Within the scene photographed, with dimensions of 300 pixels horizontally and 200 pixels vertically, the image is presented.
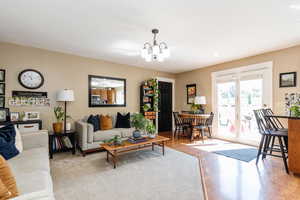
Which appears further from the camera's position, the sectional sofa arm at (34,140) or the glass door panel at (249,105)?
the glass door panel at (249,105)

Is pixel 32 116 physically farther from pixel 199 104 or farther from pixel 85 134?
pixel 199 104

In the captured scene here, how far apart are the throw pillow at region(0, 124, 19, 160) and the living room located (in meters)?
0.01

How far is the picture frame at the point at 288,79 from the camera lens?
3186mm

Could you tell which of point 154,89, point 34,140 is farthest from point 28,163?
point 154,89

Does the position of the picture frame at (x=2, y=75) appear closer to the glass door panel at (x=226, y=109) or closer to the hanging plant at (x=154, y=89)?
the hanging plant at (x=154, y=89)

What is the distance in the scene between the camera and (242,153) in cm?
321

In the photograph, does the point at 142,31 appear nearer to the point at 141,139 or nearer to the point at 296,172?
the point at 141,139

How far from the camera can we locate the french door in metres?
3.69

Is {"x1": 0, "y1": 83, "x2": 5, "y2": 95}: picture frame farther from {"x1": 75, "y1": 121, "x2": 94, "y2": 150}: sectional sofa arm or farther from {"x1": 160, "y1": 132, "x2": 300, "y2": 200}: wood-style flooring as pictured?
{"x1": 160, "y1": 132, "x2": 300, "y2": 200}: wood-style flooring

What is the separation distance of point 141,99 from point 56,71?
2.48 metres

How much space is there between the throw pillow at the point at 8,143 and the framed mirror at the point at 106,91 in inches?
83.2

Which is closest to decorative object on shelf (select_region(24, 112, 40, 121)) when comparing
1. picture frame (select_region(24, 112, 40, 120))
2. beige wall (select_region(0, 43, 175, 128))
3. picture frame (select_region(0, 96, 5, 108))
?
picture frame (select_region(24, 112, 40, 120))

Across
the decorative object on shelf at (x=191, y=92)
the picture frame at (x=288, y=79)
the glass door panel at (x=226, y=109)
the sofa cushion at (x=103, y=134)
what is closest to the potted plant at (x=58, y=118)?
the sofa cushion at (x=103, y=134)

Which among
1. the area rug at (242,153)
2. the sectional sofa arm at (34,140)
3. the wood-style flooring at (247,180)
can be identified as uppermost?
the sectional sofa arm at (34,140)
